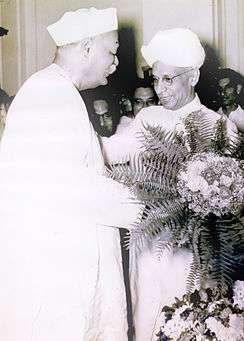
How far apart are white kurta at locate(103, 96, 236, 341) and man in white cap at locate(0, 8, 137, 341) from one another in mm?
65

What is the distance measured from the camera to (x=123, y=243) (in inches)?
80.4

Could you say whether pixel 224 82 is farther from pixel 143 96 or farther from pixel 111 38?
pixel 111 38

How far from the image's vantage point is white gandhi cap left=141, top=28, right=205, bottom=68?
82.0 inches

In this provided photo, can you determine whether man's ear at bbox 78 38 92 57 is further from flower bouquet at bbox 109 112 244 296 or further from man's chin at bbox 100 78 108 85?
flower bouquet at bbox 109 112 244 296

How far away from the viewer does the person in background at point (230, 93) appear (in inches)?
81.3

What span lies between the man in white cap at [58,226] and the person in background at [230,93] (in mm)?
465

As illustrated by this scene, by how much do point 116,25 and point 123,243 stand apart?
2.55 ft

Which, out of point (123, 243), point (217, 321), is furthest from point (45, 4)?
point (217, 321)

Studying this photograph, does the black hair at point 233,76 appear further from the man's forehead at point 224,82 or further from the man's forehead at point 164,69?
the man's forehead at point 164,69

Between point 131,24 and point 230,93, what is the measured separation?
1.43ft

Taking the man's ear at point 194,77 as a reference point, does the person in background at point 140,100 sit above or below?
below

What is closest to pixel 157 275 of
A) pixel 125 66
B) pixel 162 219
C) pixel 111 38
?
pixel 162 219

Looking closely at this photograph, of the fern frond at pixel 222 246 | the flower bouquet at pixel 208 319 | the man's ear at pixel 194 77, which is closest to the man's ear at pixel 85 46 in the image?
the man's ear at pixel 194 77

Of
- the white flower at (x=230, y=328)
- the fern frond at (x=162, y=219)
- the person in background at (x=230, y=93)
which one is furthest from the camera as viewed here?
the person in background at (x=230, y=93)
